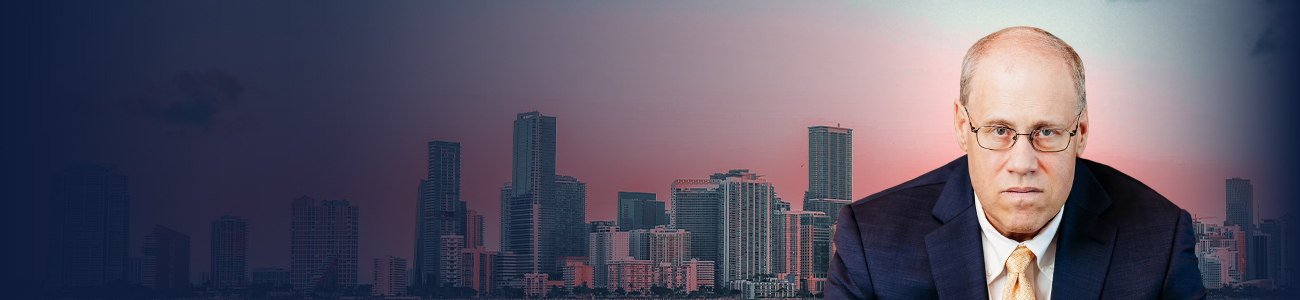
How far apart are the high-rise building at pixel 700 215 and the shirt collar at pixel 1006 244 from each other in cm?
4378

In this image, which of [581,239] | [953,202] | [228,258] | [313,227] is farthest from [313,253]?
[953,202]

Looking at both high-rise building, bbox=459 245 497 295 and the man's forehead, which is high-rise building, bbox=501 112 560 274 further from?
the man's forehead

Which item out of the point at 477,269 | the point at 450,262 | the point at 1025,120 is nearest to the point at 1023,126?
the point at 1025,120

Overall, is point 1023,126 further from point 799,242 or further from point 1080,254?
point 799,242

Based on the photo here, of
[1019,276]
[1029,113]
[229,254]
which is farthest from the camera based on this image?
[229,254]

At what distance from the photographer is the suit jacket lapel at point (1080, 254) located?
1143mm

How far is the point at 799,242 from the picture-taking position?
4381cm

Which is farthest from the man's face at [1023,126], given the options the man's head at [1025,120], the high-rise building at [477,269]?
the high-rise building at [477,269]

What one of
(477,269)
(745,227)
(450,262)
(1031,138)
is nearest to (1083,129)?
(1031,138)

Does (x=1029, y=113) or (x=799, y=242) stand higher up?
(x=1029, y=113)

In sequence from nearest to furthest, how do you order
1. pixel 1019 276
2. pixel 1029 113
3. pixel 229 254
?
pixel 1029 113 → pixel 1019 276 → pixel 229 254

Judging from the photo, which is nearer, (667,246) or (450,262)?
(667,246)

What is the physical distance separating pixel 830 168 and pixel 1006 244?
1764 inches

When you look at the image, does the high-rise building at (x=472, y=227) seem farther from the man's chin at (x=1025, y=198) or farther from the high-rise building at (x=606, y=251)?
the man's chin at (x=1025, y=198)
